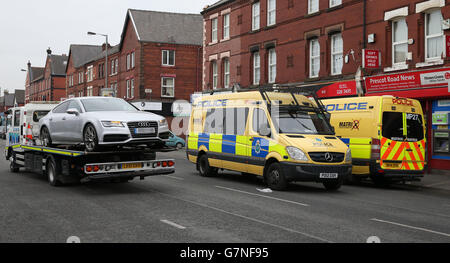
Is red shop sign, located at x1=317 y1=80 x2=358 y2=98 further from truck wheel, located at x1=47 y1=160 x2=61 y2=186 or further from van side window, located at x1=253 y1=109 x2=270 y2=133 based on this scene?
truck wheel, located at x1=47 y1=160 x2=61 y2=186

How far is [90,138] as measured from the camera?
10984 millimetres

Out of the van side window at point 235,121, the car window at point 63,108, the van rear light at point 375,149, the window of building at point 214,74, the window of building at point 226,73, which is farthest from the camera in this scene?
the window of building at point 214,74

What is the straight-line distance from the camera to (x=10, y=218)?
8.24 m

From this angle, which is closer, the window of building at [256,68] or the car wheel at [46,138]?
the car wheel at [46,138]

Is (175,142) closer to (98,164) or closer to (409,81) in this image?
(409,81)

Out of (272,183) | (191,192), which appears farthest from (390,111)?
(191,192)

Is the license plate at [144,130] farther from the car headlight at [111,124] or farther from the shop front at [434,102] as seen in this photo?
the shop front at [434,102]

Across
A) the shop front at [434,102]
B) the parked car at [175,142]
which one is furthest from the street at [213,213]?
the parked car at [175,142]

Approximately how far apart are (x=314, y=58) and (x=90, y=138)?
1566 cm

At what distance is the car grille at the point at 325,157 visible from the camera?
11984mm

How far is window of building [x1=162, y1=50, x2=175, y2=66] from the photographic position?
49.0 meters

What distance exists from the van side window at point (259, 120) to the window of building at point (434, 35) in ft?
27.7

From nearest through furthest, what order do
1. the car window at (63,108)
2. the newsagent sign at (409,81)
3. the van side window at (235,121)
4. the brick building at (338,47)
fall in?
the car window at (63,108) < the van side window at (235,121) < the newsagent sign at (409,81) < the brick building at (338,47)

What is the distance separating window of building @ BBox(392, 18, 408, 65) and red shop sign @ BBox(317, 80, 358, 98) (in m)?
2.22
